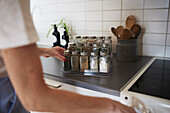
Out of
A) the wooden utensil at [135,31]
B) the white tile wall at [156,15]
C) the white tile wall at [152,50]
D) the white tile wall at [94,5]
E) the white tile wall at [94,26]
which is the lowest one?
the white tile wall at [152,50]

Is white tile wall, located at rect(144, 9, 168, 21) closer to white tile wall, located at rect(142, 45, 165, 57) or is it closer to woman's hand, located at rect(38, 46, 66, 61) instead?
white tile wall, located at rect(142, 45, 165, 57)

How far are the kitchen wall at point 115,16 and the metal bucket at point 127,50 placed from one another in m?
0.15

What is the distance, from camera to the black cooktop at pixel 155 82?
0.79 metres

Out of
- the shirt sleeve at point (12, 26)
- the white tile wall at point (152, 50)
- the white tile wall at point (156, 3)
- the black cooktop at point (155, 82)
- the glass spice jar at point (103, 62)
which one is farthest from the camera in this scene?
the white tile wall at point (152, 50)

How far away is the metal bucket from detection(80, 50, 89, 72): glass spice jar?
0.32 metres

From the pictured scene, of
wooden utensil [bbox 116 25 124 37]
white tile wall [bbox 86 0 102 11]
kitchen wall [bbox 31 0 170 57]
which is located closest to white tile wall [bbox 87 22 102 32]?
kitchen wall [bbox 31 0 170 57]

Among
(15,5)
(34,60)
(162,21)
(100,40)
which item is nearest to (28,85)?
(34,60)

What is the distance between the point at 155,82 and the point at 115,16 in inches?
26.8

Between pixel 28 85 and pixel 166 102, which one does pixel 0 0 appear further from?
pixel 166 102

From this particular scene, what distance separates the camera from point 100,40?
3.99 ft

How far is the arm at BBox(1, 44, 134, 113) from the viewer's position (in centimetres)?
42

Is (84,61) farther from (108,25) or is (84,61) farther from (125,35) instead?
(108,25)

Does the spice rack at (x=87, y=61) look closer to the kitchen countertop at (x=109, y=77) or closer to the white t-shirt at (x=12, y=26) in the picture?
the kitchen countertop at (x=109, y=77)

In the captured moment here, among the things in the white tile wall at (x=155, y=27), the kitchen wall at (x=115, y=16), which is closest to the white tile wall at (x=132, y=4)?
the kitchen wall at (x=115, y=16)
